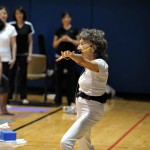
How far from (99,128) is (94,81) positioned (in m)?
3.36

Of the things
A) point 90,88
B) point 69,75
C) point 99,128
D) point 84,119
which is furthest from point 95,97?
point 69,75

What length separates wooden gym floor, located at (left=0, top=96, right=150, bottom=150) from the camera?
7.20m

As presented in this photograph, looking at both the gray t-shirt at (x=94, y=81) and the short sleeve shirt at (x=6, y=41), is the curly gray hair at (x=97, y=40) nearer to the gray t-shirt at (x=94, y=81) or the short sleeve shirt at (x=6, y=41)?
the gray t-shirt at (x=94, y=81)

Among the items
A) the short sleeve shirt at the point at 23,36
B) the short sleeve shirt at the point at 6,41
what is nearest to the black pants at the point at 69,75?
the short sleeve shirt at the point at 23,36

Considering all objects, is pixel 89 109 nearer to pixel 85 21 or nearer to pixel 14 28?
pixel 14 28

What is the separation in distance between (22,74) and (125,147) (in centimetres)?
487

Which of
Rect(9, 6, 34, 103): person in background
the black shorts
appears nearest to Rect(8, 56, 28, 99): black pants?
Rect(9, 6, 34, 103): person in background

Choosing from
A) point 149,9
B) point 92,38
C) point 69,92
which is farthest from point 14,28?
point 92,38

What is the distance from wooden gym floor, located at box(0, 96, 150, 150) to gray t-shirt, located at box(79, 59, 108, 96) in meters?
1.11

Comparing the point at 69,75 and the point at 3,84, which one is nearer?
the point at 3,84

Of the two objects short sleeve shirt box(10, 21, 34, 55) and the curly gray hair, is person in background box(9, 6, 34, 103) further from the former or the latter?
the curly gray hair

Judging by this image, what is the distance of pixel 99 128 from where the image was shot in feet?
28.4

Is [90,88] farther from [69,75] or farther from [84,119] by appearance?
[69,75]

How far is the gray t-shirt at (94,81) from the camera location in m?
5.37
